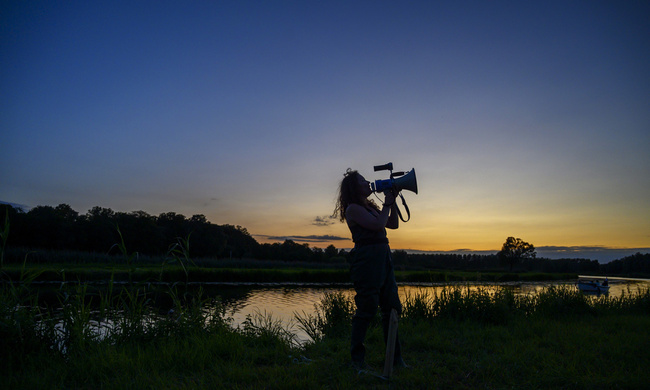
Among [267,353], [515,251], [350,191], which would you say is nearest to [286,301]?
[267,353]

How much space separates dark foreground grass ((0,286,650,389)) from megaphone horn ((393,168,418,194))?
5.87ft

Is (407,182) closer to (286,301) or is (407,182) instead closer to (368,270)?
(368,270)

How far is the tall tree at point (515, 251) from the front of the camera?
200ft

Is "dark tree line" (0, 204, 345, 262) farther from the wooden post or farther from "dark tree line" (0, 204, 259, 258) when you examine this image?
the wooden post

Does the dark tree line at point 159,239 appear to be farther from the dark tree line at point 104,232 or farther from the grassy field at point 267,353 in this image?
the grassy field at point 267,353

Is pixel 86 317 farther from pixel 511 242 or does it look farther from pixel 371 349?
pixel 511 242

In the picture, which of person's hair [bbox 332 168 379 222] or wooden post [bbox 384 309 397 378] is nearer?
wooden post [bbox 384 309 397 378]

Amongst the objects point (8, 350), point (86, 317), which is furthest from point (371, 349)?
point (8, 350)

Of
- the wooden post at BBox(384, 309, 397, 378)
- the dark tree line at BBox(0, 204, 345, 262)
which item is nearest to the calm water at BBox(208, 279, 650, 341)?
the wooden post at BBox(384, 309, 397, 378)

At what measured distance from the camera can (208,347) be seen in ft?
12.8

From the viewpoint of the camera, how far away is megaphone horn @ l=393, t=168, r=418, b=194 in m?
3.71

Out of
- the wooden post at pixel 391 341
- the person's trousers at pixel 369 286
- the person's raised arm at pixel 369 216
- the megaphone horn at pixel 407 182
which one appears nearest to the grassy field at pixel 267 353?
the wooden post at pixel 391 341

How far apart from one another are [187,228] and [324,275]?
103ft

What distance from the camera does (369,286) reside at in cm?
338
